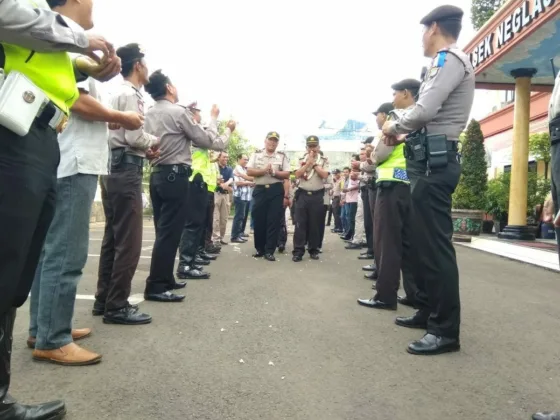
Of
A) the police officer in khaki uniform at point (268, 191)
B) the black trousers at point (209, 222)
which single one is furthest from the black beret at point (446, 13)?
the black trousers at point (209, 222)

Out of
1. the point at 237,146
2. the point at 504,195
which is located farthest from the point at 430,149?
the point at 237,146

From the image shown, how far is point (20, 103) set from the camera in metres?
1.71

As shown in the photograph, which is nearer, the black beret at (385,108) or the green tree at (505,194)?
the black beret at (385,108)

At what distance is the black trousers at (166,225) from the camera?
14.0 ft

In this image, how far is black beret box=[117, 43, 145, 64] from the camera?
364 cm

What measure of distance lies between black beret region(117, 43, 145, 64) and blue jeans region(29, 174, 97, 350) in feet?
4.38

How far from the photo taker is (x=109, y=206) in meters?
3.56

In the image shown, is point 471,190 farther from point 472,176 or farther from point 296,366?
point 296,366

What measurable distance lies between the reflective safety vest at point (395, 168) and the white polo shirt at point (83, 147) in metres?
2.51

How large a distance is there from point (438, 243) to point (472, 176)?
9614 millimetres

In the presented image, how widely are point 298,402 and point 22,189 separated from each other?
1.49 metres

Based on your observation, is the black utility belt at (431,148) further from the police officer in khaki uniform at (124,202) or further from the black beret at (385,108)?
the black beret at (385,108)

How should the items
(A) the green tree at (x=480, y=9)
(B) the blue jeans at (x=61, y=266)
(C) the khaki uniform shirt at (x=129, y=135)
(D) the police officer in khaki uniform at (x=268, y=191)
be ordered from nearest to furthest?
(B) the blue jeans at (x=61, y=266) < (C) the khaki uniform shirt at (x=129, y=135) < (D) the police officer in khaki uniform at (x=268, y=191) < (A) the green tree at (x=480, y=9)

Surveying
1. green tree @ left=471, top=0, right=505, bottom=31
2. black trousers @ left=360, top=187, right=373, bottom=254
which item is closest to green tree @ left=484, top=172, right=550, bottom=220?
black trousers @ left=360, top=187, right=373, bottom=254
